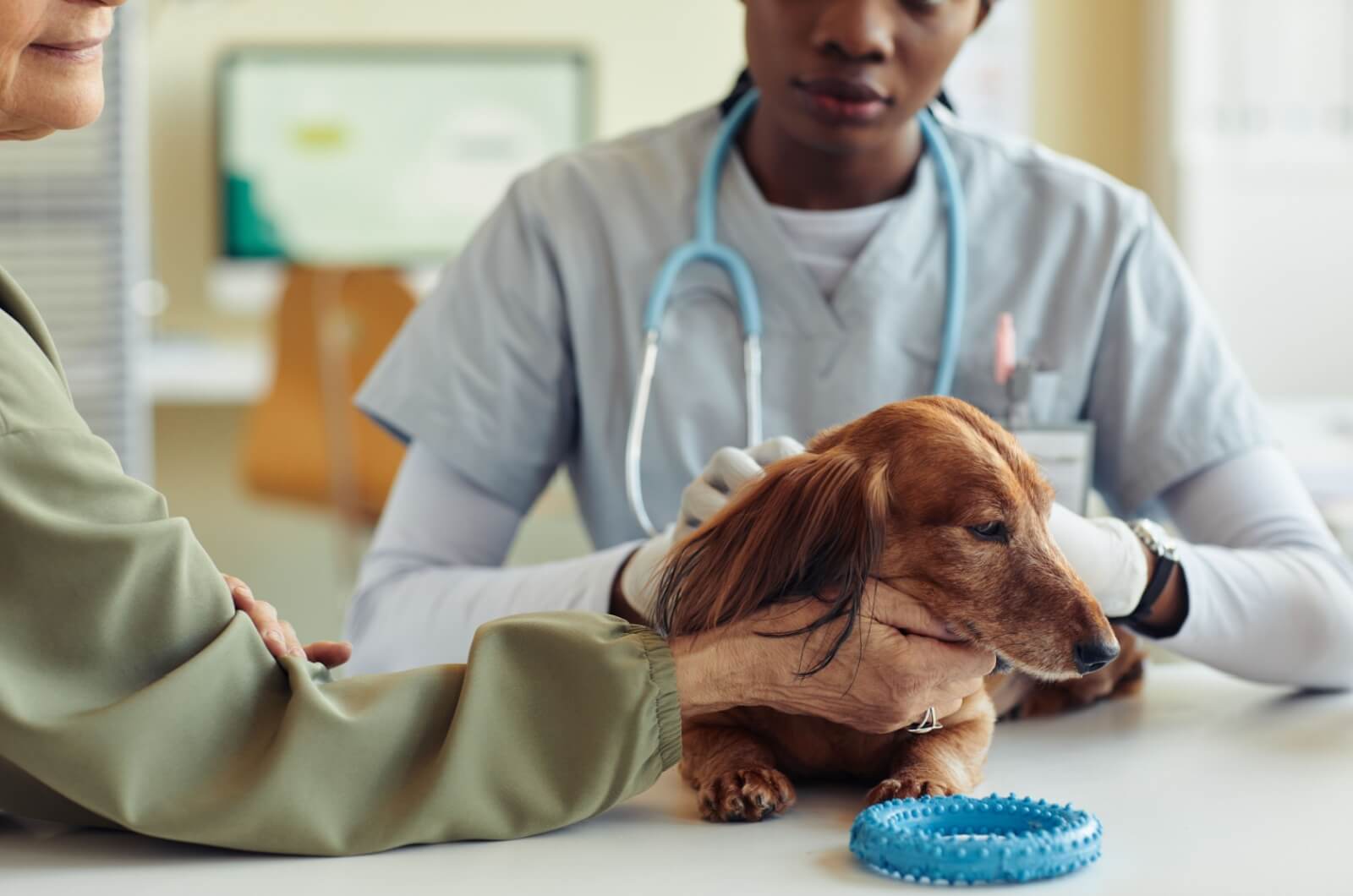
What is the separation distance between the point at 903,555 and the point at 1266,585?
0.52m

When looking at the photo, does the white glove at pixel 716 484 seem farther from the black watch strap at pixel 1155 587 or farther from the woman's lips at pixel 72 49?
the woman's lips at pixel 72 49

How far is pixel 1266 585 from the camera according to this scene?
1251mm

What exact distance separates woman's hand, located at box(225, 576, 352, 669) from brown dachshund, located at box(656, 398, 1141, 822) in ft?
0.70

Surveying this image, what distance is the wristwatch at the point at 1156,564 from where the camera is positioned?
1.14m

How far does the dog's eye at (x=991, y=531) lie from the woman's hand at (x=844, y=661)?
0.18ft

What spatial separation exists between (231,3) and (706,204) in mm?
3766

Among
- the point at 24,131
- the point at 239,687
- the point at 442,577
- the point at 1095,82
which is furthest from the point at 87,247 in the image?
the point at 1095,82

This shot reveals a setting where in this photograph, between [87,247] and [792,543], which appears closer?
[792,543]

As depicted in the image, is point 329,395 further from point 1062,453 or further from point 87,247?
point 1062,453

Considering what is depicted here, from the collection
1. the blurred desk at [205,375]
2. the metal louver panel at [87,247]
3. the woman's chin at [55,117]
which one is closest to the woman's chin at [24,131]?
the woman's chin at [55,117]

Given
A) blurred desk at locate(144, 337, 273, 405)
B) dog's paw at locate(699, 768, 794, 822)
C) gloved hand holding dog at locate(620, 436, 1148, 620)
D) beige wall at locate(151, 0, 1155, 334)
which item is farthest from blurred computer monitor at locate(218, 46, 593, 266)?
dog's paw at locate(699, 768, 794, 822)

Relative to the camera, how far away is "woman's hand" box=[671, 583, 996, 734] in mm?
867

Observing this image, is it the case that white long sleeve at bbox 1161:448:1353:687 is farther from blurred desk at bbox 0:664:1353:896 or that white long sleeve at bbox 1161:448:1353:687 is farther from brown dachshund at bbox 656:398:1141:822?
brown dachshund at bbox 656:398:1141:822

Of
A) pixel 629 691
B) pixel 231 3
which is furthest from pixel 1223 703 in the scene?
pixel 231 3
